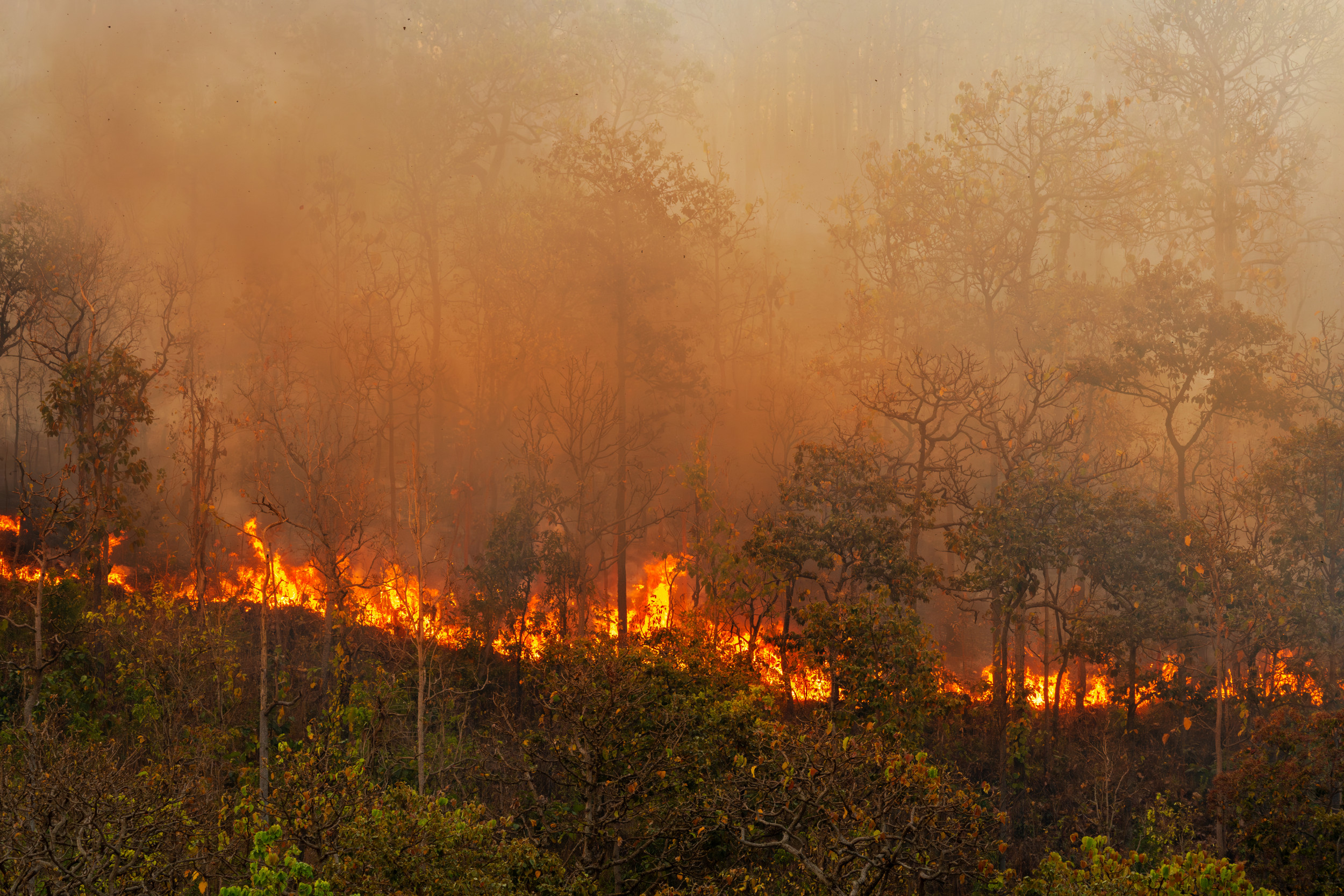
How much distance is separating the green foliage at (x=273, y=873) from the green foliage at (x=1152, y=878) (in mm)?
9046

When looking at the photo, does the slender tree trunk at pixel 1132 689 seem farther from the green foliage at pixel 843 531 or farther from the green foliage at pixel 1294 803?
the green foliage at pixel 1294 803

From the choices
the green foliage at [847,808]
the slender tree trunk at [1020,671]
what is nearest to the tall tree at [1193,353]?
the slender tree trunk at [1020,671]

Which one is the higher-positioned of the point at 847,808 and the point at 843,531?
the point at 843,531

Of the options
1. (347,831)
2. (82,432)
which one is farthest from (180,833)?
(82,432)

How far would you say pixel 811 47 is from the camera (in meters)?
65.0

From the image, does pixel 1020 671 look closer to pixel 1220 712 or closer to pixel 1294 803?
pixel 1220 712

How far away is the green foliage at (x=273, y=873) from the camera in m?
9.46

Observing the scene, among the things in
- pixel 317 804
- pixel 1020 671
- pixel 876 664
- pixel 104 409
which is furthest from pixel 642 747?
pixel 104 409

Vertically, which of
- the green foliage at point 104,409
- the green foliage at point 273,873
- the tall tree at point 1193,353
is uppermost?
the tall tree at point 1193,353

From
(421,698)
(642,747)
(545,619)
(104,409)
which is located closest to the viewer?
(642,747)

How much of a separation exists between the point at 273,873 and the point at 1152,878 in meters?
10.0

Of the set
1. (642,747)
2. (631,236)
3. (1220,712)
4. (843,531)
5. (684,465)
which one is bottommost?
(642,747)

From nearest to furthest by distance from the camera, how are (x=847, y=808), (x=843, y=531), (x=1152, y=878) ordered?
(x=1152, y=878) → (x=847, y=808) → (x=843, y=531)

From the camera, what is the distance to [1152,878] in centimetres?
1140
